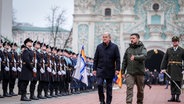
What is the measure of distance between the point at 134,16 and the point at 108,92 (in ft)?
117

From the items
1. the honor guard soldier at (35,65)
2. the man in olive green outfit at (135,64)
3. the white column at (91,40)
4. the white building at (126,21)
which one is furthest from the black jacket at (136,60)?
the white column at (91,40)

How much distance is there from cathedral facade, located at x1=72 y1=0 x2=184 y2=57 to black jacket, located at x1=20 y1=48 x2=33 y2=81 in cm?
3246

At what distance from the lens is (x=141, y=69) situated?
11.9 m

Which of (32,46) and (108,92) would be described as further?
(32,46)

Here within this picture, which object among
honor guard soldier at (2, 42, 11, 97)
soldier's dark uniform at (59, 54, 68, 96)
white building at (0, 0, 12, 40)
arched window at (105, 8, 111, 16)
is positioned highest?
arched window at (105, 8, 111, 16)

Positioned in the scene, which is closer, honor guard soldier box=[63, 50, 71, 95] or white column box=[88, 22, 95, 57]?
honor guard soldier box=[63, 50, 71, 95]

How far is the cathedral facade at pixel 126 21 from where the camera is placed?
4619 cm

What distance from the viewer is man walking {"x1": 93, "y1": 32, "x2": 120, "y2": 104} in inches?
457

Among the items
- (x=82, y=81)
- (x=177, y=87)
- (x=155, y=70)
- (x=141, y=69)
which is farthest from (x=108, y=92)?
(x=155, y=70)

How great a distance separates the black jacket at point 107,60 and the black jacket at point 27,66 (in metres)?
2.92

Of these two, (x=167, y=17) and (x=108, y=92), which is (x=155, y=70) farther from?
(x=108, y=92)

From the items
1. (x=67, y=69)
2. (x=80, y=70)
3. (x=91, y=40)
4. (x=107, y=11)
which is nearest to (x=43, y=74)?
(x=67, y=69)

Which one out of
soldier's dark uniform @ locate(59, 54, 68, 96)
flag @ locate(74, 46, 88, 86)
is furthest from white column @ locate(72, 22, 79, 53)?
soldier's dark uniform @ locate(59, 54, 68, 96)

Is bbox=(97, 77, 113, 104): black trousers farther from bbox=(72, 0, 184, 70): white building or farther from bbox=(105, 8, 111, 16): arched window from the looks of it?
bbox=(105, 8, 111, 16): arched window
